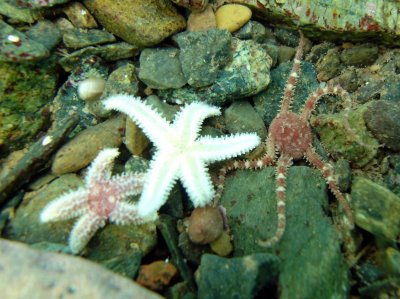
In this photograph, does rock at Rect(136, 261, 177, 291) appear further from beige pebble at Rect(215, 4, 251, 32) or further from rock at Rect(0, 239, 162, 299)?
beige pebble at Rect(215, 4, 251, 32)

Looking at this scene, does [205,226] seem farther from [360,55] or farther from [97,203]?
[360,55]

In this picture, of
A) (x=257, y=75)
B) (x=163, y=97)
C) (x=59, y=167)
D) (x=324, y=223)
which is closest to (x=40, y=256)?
(x=59, y=167)

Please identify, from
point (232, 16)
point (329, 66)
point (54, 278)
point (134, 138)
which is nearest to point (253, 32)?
point (232, 16)

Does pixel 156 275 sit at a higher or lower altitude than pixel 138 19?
lower

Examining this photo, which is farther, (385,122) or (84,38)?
(84,38)

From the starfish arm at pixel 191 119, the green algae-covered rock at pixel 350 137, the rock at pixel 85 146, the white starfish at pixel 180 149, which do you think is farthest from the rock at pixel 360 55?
the rock at pixel 85 146

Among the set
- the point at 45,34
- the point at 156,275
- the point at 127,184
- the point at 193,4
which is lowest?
the point at 156,275
